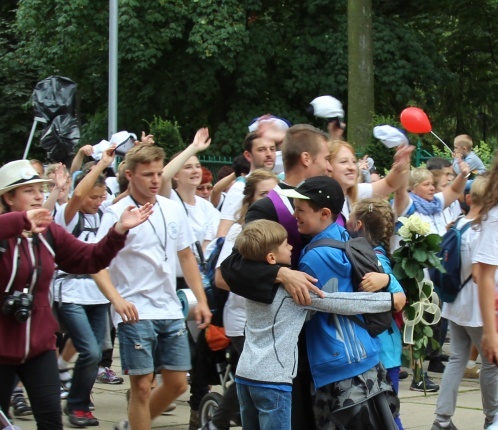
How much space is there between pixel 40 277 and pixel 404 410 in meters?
3.97

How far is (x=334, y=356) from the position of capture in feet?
15.3

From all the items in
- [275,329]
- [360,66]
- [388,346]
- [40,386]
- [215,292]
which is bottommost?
[40,386]

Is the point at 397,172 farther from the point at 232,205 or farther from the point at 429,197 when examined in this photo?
the point at 429,197

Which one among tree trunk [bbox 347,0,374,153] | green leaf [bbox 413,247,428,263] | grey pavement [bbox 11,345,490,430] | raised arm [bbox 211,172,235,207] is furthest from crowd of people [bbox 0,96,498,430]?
tree trunk [bbox 347,0,374,153]

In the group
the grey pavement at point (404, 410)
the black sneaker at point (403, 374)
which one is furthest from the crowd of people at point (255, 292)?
the black sneaker at point (403, 374)

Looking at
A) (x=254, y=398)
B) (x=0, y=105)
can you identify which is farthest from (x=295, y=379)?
(x=0, y=105)

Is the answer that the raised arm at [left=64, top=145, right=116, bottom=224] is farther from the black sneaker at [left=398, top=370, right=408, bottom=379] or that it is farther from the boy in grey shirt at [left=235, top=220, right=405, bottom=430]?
the black sneaker at [left=398, top=370, right=408, bottom=379]

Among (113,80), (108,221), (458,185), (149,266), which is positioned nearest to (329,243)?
(149,266)

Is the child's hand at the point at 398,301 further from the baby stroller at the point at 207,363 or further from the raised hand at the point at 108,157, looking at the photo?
the raised hand at the point at 108,157

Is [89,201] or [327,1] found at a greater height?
[327,1]

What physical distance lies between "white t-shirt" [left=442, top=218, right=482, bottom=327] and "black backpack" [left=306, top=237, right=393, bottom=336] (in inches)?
98.5

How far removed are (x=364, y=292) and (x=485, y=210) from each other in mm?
1009

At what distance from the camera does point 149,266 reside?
6.39 metres

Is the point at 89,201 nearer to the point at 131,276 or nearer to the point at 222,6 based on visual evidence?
the point at 131,276
